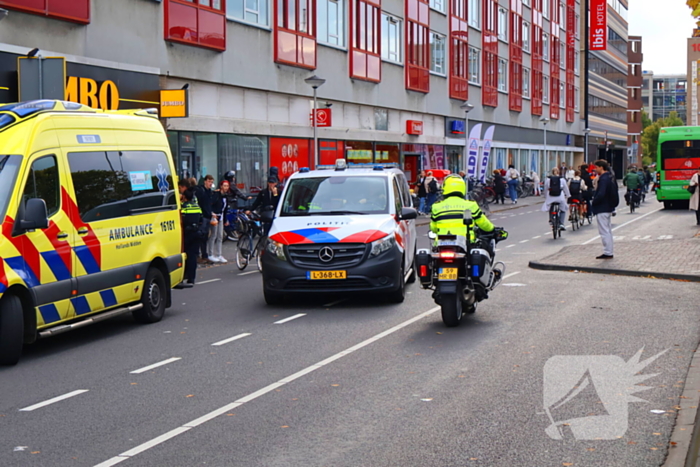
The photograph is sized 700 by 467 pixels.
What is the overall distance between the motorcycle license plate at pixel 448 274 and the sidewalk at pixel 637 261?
612cm

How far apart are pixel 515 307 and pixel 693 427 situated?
241 inches

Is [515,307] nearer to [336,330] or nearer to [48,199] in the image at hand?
[336,330]

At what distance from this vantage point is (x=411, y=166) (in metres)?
43.8

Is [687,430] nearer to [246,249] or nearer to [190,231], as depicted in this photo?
[190,231]

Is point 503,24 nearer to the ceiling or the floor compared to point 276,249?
nearer to the ceiling

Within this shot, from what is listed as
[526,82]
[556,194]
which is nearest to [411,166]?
[556,194]

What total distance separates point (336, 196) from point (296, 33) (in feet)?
61.6

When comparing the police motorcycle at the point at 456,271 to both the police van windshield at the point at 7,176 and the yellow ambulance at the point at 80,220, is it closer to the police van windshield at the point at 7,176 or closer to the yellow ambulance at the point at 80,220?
the yellow ambulance at the point at 80,220

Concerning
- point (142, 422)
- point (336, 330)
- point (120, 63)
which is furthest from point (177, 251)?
point (120, 63)

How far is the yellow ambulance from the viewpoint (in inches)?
359

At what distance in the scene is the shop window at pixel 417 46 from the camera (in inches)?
1650

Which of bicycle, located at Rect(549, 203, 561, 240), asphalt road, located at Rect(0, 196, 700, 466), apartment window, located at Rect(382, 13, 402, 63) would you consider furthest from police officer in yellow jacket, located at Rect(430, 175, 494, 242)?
apartment window, located at Rect(382, 13, 402, 63)

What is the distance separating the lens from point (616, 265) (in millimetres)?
16859

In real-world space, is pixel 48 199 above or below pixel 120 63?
below
